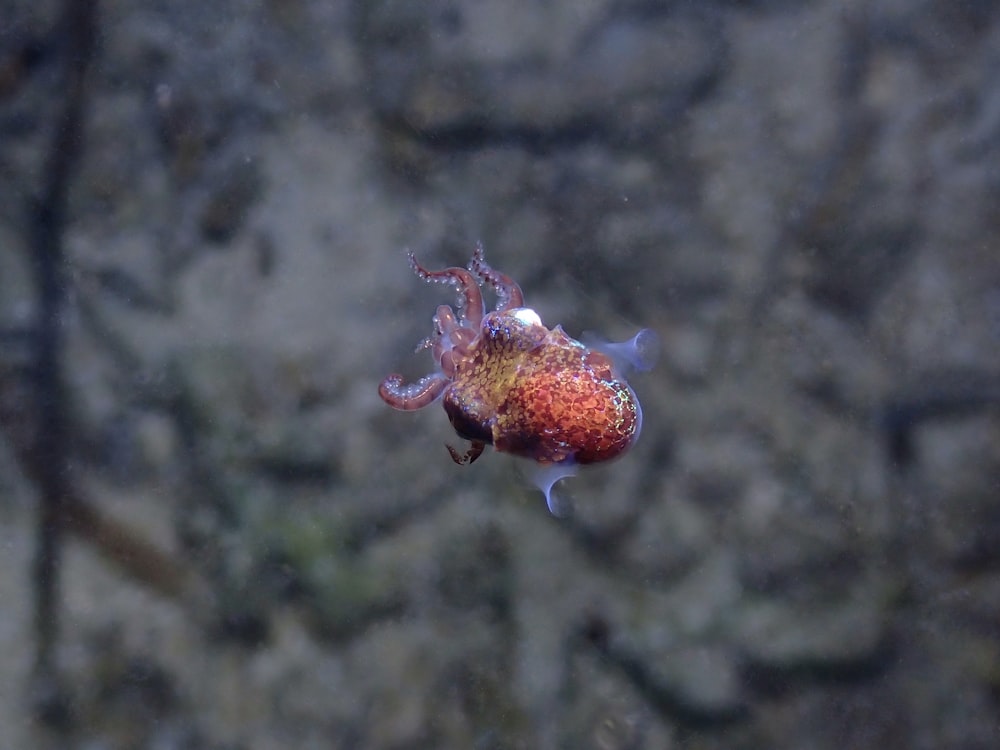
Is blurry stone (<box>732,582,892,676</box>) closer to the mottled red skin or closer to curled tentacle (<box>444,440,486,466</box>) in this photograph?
the mottled red skin

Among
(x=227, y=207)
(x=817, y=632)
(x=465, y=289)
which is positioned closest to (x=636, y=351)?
(x=465, y=289)

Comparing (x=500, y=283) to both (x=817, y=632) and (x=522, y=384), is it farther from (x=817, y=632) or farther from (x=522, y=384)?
(x=817, y=632)

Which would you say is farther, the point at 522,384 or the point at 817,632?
the point at 817,632

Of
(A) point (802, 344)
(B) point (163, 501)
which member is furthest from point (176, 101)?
(A) point (802, 344)

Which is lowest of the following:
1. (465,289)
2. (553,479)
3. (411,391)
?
(553,479)

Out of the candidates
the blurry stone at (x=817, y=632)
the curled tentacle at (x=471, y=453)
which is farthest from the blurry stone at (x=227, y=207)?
the blurry stone at (x=817, y=632)

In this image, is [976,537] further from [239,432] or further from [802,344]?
[239,432]

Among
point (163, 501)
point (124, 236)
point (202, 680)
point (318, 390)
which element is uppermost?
point (124, 236)
